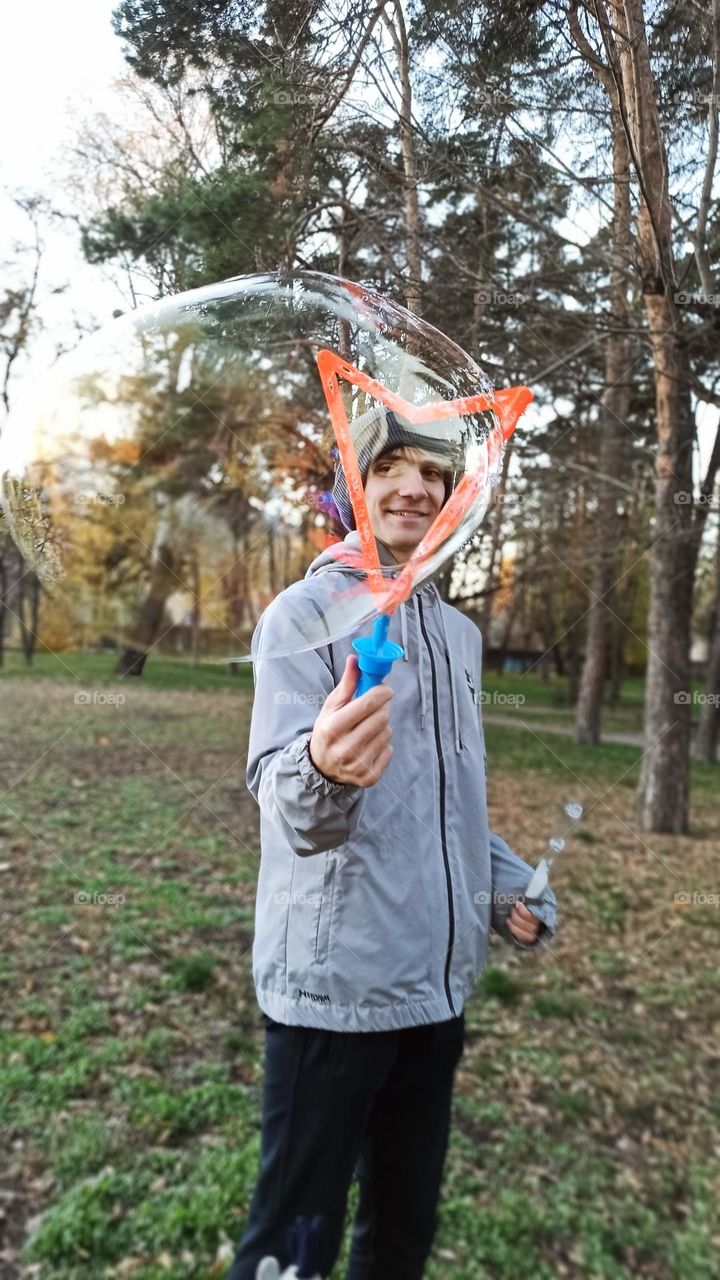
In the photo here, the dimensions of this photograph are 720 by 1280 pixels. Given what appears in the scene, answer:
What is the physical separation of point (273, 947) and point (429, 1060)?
0.38m

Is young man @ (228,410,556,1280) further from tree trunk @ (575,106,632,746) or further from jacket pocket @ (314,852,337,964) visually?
tree trunk @ (575,106,632,746)

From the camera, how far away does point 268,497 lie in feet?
5.24

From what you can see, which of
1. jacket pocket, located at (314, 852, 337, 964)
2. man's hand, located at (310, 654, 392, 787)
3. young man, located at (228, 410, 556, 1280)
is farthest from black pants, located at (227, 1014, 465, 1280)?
man's hand, located at (310, 654, 392, 787)

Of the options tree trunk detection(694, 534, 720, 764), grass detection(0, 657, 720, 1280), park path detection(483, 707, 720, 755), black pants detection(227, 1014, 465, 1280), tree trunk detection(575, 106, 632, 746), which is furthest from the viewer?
park path detection(483, 707, 720, 755)

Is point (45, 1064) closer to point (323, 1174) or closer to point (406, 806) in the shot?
point (323, 1174)

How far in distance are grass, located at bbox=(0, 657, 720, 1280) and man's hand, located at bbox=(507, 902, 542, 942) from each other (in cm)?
88

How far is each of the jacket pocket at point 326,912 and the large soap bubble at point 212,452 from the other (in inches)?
15.9

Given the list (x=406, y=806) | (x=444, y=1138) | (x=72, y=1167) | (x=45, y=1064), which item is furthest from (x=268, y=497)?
(x=45, y=1064)

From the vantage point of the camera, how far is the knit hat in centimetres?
147

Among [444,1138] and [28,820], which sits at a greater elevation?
[444,1138]

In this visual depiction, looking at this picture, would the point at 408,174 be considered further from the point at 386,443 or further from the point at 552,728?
the point at 552,728

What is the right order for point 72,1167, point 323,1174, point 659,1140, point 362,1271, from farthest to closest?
point 659,1140
point 72,1167
point 362,1271
point 323,1174

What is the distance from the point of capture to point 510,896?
70.6 inches

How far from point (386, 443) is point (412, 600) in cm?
34
